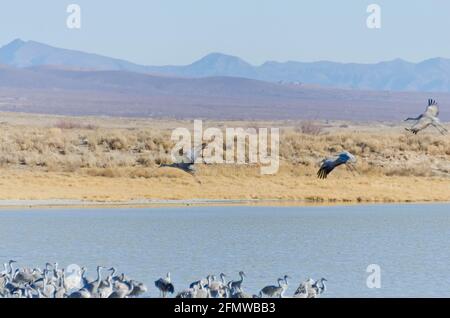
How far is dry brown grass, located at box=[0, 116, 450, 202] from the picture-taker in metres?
28.5

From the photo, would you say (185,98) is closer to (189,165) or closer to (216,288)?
(189,165)

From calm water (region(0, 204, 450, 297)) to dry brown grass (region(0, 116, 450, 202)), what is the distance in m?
2.50

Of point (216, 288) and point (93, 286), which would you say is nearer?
point (216, 288)

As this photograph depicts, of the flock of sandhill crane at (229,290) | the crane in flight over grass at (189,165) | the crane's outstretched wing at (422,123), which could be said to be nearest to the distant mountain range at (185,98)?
the crane in flight over grass at (189,165)

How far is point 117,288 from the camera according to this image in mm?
13617

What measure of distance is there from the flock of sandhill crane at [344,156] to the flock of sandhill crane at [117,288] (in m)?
8.90

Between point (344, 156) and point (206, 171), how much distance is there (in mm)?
7309

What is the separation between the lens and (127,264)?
17562 mm

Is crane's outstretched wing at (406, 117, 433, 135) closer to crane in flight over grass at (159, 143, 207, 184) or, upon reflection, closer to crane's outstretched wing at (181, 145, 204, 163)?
crane in flight over grass at (159, 143, 207, 184)

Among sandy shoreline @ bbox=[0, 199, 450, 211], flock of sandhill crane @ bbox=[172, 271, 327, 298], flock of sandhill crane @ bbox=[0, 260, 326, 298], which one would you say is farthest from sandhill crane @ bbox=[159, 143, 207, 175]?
flock of sandhill crane @ bbox=[172, 271, 327, 298]

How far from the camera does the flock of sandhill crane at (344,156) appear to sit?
2281cm

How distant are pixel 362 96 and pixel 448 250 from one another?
428 ft

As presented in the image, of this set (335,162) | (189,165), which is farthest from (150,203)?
(335,162)
